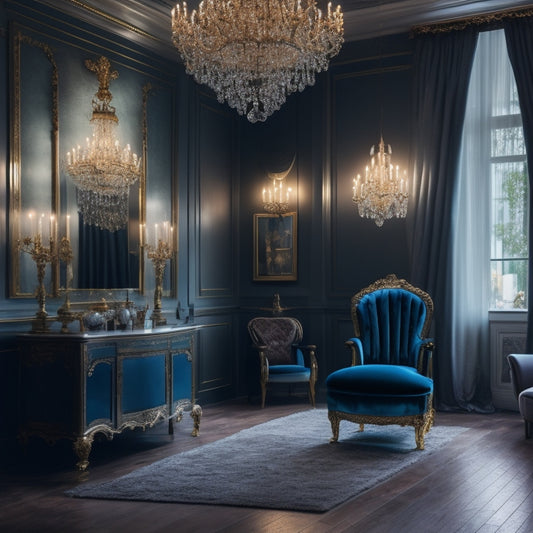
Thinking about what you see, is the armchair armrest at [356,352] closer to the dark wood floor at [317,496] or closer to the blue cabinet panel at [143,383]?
the dark wood floor at [317,496]

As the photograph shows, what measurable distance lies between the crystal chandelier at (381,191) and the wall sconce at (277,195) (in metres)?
0.88

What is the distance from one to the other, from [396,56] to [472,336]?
2504 mm

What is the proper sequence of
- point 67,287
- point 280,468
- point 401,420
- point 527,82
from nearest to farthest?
point 280,468
point 401,420
point 67,287
point 527,82

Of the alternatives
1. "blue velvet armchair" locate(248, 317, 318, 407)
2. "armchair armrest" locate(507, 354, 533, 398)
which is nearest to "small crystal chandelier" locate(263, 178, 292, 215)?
"blue velvet armchair" locate(248, 317, 318, 407)

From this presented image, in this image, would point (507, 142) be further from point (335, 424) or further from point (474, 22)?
point (335, 424)

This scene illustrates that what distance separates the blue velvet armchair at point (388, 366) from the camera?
14.9ft

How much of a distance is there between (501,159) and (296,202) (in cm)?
184

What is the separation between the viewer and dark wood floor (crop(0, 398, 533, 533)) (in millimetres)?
3137

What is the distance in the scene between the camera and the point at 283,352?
253 inches

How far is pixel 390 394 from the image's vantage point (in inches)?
178

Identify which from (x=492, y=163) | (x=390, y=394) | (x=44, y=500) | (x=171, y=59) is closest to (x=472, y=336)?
(x=492, y=163)

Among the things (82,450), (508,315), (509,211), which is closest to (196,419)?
(82,450)

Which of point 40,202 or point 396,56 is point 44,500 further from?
point 396,56

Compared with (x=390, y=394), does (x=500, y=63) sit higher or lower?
higher
